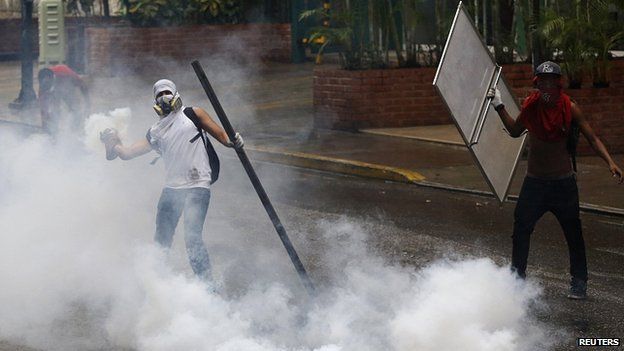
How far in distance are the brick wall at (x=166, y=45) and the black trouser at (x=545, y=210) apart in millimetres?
18389

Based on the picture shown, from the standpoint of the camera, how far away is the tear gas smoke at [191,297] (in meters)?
6.91

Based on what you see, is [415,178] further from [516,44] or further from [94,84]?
[94,84]

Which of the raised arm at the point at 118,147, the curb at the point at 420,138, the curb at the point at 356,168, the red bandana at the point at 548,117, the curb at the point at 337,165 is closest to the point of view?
the red bandana at the point at 548,117

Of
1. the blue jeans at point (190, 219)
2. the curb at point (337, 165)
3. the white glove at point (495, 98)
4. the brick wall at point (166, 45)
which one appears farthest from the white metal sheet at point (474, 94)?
the brick wall at point (166, 45)

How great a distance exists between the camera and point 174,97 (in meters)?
7.85

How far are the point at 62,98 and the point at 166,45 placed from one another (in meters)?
13.3

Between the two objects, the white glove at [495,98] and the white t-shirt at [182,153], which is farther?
the white glove at [495,98]

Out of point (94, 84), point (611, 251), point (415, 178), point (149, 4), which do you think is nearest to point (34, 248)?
point (611, 251)

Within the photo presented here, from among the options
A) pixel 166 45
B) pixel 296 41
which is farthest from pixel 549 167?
pixel 166 45

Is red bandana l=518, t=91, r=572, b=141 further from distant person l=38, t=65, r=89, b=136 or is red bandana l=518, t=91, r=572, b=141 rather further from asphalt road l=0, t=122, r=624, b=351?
distant person l=38, t=65, r=89, b=136

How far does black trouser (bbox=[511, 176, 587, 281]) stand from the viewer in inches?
315

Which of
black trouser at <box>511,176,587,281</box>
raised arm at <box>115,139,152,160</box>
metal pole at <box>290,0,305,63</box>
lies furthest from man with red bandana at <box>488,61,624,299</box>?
metal pole at <box>290,0,305,63</box>

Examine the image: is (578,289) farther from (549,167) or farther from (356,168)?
(356,168)

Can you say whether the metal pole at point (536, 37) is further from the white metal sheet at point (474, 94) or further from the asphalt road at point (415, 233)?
the white metal sheet at point (474, 94)
